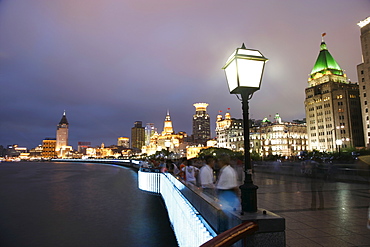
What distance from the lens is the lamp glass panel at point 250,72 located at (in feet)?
16.7

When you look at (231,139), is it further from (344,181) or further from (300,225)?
(300,225)

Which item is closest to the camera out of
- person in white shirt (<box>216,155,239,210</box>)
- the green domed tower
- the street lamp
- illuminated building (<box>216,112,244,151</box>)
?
the street lamp

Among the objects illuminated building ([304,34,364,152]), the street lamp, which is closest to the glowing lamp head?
the street lamp

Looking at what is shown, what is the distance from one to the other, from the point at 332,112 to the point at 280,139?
25.8 metres

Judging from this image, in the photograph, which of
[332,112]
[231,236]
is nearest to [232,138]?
[332,112]

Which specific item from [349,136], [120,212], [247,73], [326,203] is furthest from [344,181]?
[349,136]

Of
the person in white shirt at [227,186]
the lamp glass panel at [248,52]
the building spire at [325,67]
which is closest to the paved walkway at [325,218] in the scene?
the person in white shirt at [227,186]

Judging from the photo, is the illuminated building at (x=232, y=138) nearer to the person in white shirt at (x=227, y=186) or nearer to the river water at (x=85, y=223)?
the river water at (x=85, y=223)

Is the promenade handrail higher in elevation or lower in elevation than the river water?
higher

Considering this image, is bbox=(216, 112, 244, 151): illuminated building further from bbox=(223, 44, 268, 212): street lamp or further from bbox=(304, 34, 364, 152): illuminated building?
bbox=(223, 44, 268, 212): street lamp

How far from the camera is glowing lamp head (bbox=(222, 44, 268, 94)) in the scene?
508 cm

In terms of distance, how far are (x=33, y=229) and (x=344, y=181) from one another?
59.2ft

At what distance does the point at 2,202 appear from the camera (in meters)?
22.6

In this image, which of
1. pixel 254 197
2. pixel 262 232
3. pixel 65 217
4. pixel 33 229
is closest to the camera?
pixel 262 232
